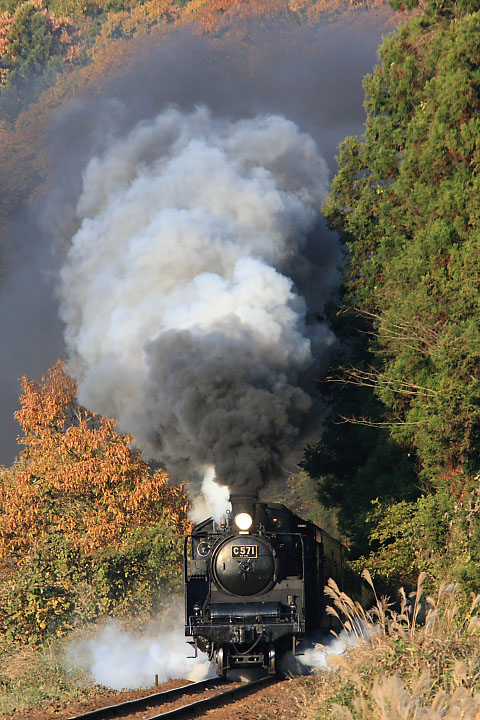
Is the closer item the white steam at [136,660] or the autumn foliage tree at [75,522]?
the white steam at [136,660]

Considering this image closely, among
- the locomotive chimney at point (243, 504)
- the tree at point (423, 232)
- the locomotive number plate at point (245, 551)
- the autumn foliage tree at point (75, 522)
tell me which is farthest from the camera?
the tree at point (423, 232)

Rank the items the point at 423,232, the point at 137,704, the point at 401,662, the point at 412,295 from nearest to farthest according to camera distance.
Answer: the point at 401,662
the point at 137,704
the point at 412,295
the point at 423,232

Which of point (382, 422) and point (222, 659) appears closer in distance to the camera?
point (222, 659)

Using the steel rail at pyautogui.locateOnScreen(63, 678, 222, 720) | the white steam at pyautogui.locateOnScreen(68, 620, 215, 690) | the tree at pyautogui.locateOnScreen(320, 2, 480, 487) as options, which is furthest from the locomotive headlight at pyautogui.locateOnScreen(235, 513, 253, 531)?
the tree at pyautogui.locateOnScreen(320, 2, 480, 487)

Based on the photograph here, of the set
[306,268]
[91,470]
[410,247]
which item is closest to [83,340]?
[91,470]

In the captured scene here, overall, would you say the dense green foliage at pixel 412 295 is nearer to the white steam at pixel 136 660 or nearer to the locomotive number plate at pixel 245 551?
the locomotive number plate at pixel 245 551

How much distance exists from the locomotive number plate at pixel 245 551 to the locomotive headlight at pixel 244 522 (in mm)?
296

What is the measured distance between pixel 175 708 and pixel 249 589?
2.82 meters

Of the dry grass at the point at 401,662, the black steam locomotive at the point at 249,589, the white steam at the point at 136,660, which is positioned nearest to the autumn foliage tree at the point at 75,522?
the white steam at the point at 136,660

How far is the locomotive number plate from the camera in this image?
43.9 feet

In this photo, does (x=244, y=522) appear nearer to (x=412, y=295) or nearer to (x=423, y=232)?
(x=412, y=295)

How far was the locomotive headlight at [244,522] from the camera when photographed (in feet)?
44.2

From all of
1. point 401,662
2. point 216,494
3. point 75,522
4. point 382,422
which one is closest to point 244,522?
point 216,494

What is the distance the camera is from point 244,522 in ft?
44.3
